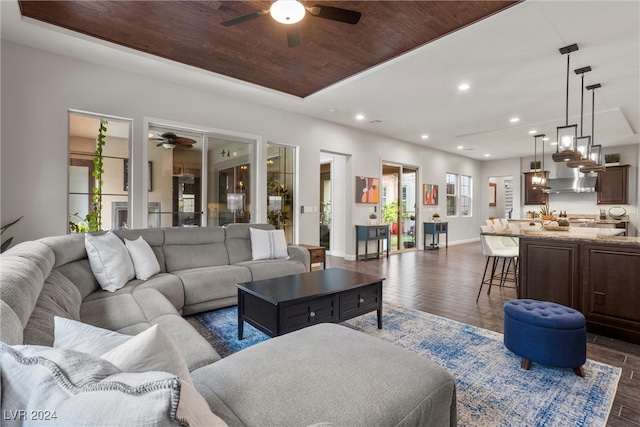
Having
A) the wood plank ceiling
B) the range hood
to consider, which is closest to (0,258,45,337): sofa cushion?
the wood plank ceiling

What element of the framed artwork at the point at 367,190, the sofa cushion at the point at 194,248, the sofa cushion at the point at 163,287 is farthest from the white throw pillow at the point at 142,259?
the framed artwork at the point at 367,190

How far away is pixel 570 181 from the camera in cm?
934

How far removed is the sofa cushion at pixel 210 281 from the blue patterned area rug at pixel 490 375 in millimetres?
225

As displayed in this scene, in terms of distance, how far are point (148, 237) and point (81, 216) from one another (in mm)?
1359

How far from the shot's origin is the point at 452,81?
438 cm

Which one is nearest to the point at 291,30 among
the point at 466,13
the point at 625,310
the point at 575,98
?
the point at 466,13

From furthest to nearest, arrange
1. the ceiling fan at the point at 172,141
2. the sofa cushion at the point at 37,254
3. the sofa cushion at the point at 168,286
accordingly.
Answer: the ceiling fan at the point at 172,141
the sofa cushion at the point at 168,286
the sofa cushion at the point at 37,254

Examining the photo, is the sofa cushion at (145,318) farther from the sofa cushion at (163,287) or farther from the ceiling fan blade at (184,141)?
the ceiling fan blade at (184,141)

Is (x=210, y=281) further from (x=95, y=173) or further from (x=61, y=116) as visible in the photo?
(x=61, y=116)

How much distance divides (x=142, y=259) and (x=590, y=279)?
14.2ft

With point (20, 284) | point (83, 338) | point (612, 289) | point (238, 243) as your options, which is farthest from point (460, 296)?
point (20, 284)

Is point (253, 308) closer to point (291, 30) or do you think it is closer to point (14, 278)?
point (14, 278)

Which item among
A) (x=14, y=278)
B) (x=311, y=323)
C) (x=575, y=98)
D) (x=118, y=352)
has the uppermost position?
(x=575, y=98)

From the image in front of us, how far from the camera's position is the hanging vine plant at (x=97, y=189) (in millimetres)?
4082
